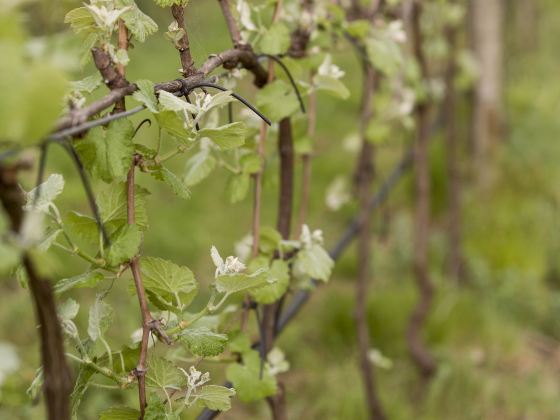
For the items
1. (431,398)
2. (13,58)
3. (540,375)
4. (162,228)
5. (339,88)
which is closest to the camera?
(13,58)

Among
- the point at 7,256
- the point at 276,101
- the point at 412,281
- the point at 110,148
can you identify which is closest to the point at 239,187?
the point at 276,101

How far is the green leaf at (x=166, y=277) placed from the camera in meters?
1.04

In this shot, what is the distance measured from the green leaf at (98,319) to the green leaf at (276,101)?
0.50 m

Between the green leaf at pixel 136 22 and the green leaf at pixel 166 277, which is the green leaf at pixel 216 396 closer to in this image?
the green leaf at pixel 166 277

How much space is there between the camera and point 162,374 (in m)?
1.04

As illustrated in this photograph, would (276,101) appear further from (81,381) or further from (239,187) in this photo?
(81,381)

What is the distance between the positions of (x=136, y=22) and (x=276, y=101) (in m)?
0.43

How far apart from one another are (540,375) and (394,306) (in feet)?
2.13

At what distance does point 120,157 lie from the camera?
921 mm

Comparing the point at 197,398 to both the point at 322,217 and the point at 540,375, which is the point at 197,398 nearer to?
the point at 540,375

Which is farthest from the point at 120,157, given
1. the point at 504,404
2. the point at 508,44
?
the point at 508,44

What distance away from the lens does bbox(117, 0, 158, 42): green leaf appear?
0.95 m

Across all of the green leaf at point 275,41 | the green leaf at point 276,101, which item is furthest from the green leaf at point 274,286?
the green leaf at point 275,41

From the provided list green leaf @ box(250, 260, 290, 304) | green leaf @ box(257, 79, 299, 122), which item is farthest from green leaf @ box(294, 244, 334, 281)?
green leaf @ box(257, 79, 299, 122)
